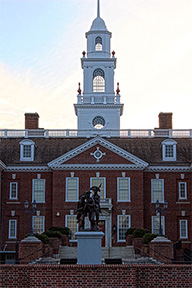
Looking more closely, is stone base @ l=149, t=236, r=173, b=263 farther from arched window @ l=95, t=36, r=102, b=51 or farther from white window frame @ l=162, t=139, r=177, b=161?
arched window @ l=95, t=36, r=102, b=51

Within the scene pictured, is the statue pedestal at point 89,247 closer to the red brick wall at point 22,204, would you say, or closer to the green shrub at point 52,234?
the green shrub at point 52,234

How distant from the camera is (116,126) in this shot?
175 ft

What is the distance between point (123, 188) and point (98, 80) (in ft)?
54.4

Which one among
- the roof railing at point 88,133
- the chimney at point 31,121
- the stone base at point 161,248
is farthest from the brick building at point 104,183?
the stone base at point 161,248

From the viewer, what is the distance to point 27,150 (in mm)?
44844

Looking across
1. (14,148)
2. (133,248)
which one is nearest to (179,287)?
(133,248)

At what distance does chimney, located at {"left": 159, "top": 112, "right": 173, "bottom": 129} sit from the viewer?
50312mm

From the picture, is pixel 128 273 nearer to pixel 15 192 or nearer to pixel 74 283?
pixel 74 283

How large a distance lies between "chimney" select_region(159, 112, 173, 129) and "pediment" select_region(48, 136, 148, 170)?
29.4ft

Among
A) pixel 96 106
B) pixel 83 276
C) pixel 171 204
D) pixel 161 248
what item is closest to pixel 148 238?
pixel 161 248

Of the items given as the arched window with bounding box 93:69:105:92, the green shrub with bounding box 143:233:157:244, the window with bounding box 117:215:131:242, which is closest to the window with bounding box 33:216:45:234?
the window with bounding box 117:215:131:242

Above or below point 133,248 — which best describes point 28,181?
above

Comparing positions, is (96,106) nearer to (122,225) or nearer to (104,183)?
(104,183)

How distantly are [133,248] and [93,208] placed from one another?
1112cm
